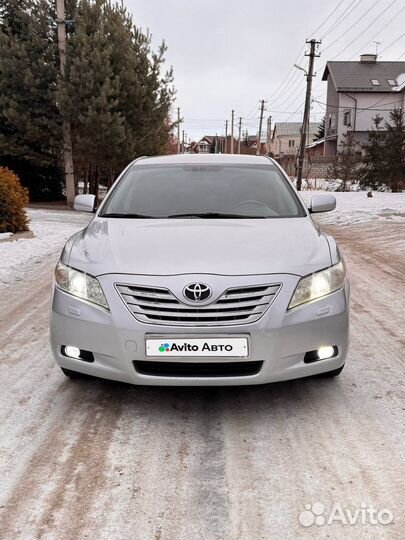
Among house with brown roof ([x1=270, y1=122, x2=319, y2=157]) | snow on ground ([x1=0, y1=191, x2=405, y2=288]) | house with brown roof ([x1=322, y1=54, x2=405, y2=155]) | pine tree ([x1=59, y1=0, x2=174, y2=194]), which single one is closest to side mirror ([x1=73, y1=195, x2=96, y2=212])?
snow on ground ([x1=0, y1=191, x2=405, y2=288])

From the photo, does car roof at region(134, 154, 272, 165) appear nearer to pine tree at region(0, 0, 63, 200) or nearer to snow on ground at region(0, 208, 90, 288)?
snow on ground at region(0, 208, 90, 288)

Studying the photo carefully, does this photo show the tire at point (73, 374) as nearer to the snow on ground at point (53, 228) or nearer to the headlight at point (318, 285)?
the headlight at point (318, 285)

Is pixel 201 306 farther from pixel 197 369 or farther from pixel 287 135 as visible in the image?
pixel 287 135

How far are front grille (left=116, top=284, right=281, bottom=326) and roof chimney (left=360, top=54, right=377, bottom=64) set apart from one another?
5578cm

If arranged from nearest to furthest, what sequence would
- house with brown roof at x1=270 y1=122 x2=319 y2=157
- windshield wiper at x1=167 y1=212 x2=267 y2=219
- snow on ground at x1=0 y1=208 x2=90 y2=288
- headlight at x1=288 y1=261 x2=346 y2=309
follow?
headlight at x1=288 y1=261 x2=346 y2=309 < windshield wiper at x1=167 y1=212 x2=267 y2=219 < snow on ground at x1=0 y1=208 x2=90 y2=288 < house with brown roof at x1=270 y1=122 x2=319 y2=157

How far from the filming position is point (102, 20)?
18.7 m

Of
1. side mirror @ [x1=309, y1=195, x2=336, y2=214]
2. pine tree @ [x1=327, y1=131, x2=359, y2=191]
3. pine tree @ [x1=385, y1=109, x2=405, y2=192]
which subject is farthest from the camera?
pine tree @ [x1=327, y1=131, x2=359, y2=191]

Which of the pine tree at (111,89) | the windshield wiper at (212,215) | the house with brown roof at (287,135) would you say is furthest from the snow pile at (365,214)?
the house with brown roof at (287,135)

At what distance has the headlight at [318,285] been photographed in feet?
9.88

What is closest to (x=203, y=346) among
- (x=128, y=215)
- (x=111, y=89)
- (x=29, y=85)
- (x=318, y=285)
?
(x=318, y=285)

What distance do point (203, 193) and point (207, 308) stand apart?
169 cm

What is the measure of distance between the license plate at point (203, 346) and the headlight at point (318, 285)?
357 mm

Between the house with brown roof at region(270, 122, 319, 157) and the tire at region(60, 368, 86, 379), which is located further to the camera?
the house with brown roof at region(270, 122, 319, 157)

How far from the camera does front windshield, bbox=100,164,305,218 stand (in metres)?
4.14
